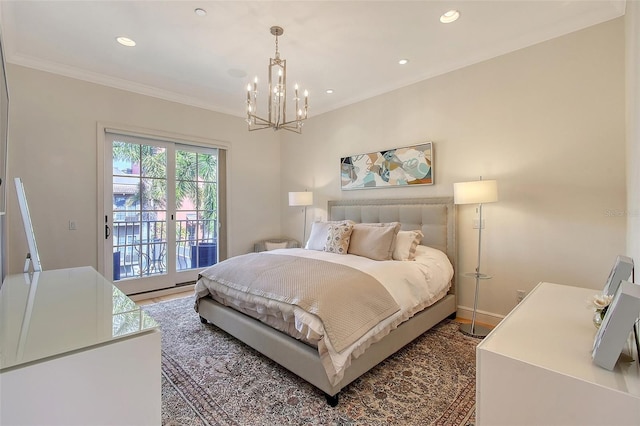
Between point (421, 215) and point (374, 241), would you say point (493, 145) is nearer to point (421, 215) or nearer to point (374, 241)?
point (421, 215)

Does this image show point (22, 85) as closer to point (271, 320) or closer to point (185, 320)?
A: point (185, 320)

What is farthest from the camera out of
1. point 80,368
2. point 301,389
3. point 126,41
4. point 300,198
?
point 300,198

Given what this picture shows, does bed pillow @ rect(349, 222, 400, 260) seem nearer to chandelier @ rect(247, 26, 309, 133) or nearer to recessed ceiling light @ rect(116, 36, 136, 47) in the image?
chandelier @ rect(247, 26, 309, 133)

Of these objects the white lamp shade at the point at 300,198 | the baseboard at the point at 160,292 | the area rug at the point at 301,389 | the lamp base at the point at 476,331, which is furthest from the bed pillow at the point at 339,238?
the baseboard at the point at 160,292

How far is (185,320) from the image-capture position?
3.12 meters

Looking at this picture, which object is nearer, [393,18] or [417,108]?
[393,18]

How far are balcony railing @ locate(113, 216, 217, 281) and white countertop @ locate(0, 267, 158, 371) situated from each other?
224 cm

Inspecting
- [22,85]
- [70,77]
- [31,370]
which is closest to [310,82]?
[70,77]

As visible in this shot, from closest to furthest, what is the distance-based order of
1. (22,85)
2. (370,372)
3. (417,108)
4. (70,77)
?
(370,372) → (22,85) → (70,77) → (417,108)

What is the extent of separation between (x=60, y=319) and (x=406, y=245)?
8.64 ft

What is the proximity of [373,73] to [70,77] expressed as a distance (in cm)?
353

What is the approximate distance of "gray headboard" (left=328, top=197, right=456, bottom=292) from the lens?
3236 mm

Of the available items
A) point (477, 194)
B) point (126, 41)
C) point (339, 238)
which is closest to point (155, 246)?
point (126, 41)

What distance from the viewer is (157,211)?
4.12 meters
